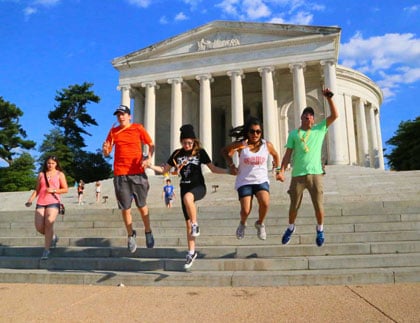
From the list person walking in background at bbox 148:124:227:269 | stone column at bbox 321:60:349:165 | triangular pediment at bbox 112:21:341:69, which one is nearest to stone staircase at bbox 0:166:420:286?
person walking in background at bbox 148:124:227:269

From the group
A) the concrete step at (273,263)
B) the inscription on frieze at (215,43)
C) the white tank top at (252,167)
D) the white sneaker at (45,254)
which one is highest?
the inscription on frieze at (215,43)

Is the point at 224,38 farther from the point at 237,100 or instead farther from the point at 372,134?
the point at 372,134

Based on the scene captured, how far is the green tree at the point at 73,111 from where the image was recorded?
5372cm

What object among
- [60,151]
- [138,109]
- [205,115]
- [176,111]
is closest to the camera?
[205,115]

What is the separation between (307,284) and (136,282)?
8.61 ft

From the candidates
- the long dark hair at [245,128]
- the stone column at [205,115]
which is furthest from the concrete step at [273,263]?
the stone column at [205,115]

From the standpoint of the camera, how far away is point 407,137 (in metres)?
48.4

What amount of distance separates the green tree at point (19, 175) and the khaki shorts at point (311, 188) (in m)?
40.3

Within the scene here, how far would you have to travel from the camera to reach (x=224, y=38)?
33188mm

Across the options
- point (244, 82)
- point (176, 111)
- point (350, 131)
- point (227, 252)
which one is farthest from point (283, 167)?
point (350, 131)

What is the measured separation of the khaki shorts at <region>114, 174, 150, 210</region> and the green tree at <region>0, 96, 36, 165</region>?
45083 millimetres

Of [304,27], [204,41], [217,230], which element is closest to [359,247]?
[217,230]

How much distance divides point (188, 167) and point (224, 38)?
2985cm

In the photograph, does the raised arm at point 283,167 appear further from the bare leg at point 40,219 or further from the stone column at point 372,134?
the stone column at point 372,134
